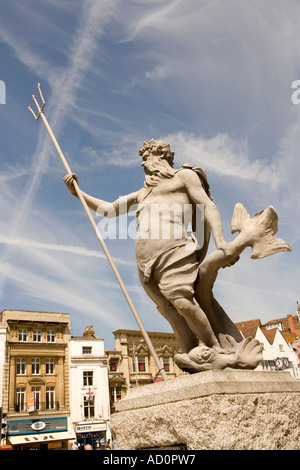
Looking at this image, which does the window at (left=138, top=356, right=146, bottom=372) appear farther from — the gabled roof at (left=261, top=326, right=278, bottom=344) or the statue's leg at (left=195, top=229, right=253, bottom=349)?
the statue's leg at (left=195, top=229, right=253, bottom=349)

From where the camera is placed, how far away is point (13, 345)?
33.3 m

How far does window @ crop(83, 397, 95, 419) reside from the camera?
33906mm

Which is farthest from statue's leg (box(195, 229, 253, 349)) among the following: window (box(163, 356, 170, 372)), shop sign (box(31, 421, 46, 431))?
window (box(163, 356, 170, 372))

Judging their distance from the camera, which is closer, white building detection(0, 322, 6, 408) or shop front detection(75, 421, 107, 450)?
white building detection(0, 322, 6, 408)

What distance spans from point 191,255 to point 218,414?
1.55m

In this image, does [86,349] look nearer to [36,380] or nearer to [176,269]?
[36,380]

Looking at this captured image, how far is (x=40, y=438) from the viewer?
30547 mm

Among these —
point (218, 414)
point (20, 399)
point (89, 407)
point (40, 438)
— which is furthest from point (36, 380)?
point (218, 414)

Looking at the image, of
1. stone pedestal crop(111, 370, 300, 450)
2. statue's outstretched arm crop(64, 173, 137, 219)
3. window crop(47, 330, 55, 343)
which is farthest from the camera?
window crop(47, 330, 55, 343)

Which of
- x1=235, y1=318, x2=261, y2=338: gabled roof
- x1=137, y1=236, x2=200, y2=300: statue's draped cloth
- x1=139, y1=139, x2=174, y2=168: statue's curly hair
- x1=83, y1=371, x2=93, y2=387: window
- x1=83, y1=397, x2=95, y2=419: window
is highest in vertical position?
x1=235, y1=318, x2=261, y2=338: gabled roof

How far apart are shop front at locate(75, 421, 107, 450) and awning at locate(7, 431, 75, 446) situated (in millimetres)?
909

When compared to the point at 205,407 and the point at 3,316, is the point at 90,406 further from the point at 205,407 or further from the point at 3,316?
the point at 205,407

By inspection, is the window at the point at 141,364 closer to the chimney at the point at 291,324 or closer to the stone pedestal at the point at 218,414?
the chimney at the point at 291,324
